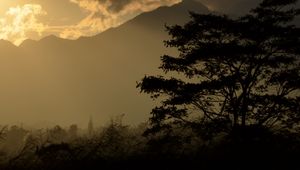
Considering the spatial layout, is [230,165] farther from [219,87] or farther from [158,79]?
[158,79]

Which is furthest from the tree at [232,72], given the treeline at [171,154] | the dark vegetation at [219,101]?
the treeline at [171,154]

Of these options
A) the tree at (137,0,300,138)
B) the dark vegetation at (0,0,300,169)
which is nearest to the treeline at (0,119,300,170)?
the dark vegetation at (0,0,300,169)

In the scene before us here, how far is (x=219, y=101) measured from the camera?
24.3m

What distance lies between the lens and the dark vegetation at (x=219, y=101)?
73.2 feet

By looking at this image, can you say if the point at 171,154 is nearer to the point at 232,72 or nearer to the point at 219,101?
the point at 219,101

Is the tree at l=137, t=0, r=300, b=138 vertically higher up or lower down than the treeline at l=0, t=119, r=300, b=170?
higher up

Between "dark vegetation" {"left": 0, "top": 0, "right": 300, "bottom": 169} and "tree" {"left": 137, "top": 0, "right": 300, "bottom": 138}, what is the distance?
0.05 m

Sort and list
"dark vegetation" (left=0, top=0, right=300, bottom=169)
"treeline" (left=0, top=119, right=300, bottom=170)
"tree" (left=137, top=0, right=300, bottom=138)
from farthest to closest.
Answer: "tree" (left=137, top=0, right=300, bottom=138) → "dark vegetation" (left=0, top=0, right=300, bottom=169) → "treeline" (left=0, top=119, right=300, bottom=170)

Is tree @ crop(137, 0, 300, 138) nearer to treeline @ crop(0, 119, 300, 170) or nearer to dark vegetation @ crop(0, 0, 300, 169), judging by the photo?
dark vegetation @ crop(0, 0, 300, 169)

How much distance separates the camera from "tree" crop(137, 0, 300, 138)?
2359cm

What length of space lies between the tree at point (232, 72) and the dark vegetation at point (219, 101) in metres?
0.05

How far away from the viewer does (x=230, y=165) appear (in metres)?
20.7

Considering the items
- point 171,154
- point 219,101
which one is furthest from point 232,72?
point 171,154

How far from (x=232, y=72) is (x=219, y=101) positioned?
179 cm
